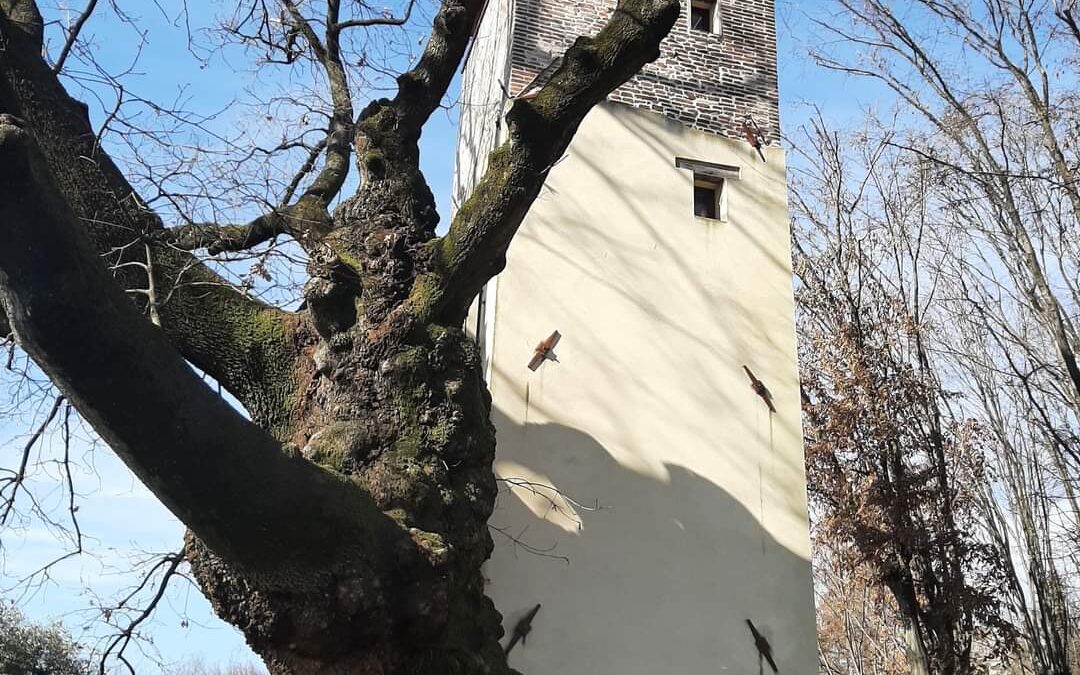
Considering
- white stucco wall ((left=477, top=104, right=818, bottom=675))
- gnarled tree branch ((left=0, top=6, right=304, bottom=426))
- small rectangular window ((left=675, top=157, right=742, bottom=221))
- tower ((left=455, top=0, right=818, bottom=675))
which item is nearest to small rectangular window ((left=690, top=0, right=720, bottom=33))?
tower ((left=455, top=0, right=818, bottom=675))

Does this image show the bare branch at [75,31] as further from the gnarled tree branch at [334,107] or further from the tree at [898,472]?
the tree at [898,472]

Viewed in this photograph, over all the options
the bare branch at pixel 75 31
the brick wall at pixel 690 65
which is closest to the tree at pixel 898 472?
the brick wall at pixel 690 65

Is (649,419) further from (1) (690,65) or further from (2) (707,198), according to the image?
(1) (690,65)

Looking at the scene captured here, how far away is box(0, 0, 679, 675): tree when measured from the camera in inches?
147

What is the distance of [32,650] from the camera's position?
16391 millimetres

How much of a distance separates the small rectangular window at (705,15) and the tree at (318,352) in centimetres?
504

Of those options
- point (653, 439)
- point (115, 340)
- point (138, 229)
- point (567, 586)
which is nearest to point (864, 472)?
point (653, 439)

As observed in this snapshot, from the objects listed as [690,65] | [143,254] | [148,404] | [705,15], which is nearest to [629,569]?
[143,254]

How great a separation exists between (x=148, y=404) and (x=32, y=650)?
15123 millimetres

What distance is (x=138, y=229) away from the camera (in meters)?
5.79

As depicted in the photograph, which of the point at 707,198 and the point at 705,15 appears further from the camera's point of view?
the point at 705,15

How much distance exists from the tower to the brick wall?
0.03 meters

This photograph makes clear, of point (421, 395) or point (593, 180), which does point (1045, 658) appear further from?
point (421, 395)

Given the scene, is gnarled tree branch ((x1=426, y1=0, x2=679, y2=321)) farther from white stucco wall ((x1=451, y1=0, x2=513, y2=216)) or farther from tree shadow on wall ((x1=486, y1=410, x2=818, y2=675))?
white stucco wall ((x1=451, y1=0, x2=513, y2=216))
